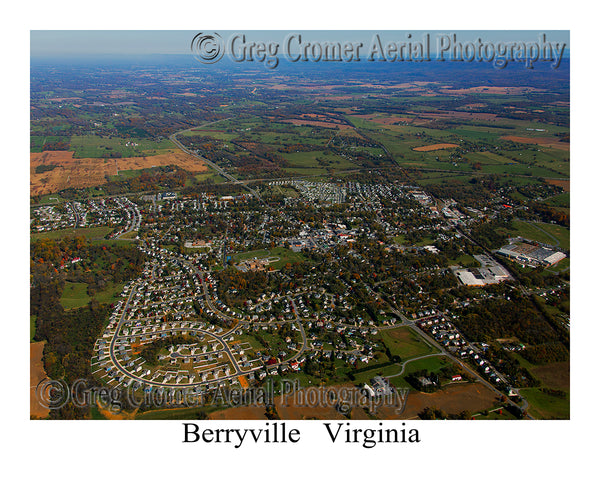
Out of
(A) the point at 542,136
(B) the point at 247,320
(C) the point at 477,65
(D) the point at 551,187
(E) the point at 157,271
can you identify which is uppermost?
(C) the point at 477,65

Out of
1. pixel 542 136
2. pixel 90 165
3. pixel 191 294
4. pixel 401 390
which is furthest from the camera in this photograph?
pixel 542 136

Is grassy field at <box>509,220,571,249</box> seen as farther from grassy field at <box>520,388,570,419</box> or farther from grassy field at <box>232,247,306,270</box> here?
grassy field at <box>232,247,306,270</box>

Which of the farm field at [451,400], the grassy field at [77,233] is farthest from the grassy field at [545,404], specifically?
the grassy field at [77,233]

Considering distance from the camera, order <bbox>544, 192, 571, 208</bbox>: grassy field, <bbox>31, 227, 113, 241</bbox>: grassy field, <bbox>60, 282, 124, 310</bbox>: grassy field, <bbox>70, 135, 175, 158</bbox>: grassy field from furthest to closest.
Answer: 1. <bbox>70, 135, 175, 158</bbox>: grassy field
2. <bbox>544, 192, 571, 208</bbox>: grassy field
3. <bbox>31, 227, 113, 241</bbox>: grassy field
4. <bbox>60, 282, 124, 310</bbox>: grassy field

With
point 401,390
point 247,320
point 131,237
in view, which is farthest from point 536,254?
point 131,237

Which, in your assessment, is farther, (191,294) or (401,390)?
(191,294)

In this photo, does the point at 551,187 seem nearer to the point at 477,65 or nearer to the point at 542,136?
the point at 542,136

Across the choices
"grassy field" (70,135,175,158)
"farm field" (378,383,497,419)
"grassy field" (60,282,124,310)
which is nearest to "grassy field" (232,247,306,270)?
"grassy field" (60,282,124,310)
